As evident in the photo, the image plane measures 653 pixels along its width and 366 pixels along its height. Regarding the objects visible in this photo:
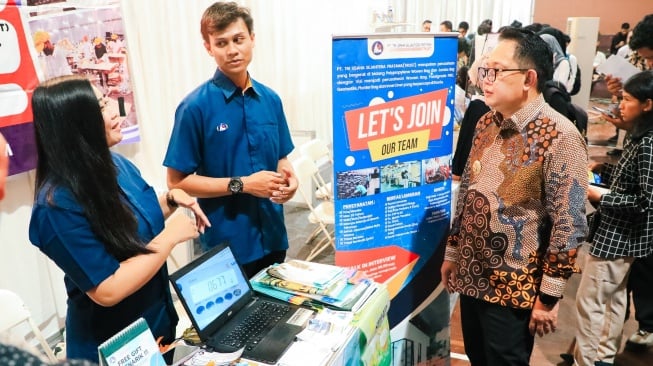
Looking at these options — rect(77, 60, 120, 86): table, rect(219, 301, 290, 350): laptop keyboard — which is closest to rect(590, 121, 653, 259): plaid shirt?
rect(219, 301, 290, 350): laptop keyboard

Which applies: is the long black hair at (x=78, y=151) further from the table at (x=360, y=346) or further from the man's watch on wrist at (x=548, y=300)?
the man's watch on wrist at (x=548, y=300)

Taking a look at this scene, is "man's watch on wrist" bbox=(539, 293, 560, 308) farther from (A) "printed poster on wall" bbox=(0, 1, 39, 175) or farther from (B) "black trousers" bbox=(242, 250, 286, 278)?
(A) "printed poster on wall" bbox=(0, 1, 39, 175)

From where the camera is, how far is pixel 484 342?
189 centimetres

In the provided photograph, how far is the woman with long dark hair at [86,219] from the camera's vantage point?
3.94 feet

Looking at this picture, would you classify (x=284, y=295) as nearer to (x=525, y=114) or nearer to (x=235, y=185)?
(x=235, y=185)

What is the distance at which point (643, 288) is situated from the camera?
8.13 feet

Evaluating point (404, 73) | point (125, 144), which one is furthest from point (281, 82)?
point (404, 73)

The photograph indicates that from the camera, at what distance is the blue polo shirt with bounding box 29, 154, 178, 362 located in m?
1.20

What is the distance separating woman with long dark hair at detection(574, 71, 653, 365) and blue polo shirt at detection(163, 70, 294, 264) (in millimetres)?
1517

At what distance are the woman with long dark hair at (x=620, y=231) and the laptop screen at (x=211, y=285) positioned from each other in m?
1.69

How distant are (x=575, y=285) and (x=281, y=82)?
295 centimetres

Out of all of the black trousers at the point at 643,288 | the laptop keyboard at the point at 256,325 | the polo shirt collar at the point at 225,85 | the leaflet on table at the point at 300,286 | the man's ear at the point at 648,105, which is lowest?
the black trousers at the point at 643,288

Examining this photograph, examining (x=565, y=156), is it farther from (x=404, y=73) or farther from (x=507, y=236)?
(x=404, y=73)

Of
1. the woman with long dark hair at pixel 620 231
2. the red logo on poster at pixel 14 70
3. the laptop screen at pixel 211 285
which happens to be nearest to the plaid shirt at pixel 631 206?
the woman with long dark hair at pixel 620 231
